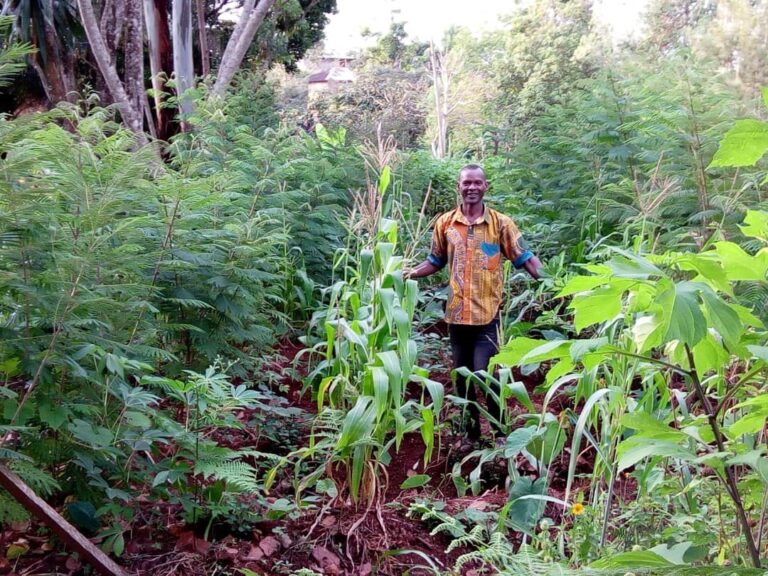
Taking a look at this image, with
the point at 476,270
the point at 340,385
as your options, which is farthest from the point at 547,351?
the point at 476,270

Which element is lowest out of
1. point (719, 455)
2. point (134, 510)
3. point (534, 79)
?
point (134, 510)

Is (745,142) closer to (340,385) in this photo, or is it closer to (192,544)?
(192,544)

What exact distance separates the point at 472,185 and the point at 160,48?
6276mm

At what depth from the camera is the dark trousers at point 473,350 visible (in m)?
3.89

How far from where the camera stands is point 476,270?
155 inches

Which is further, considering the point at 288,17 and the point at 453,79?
the point at 453,79

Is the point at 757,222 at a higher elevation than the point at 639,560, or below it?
higher

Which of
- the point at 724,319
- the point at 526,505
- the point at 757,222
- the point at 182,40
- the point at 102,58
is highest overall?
the point at 182,40

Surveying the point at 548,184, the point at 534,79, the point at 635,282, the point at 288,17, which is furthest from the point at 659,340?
the point at 534,79

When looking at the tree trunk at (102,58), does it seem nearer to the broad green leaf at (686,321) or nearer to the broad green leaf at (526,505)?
the broad green leaf at (526,505)

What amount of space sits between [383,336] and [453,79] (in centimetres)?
2853

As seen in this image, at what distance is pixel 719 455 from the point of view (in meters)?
1.02

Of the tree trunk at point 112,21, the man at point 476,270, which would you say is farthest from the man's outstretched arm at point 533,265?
the tree trunk at point 112,21

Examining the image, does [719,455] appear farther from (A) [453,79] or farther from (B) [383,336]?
(A) [453,79]
